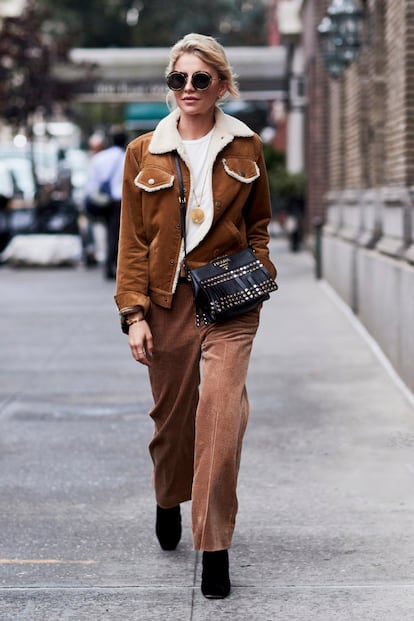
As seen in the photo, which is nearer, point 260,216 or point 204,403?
point 204,403

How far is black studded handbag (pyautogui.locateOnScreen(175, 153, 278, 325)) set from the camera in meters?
4.85

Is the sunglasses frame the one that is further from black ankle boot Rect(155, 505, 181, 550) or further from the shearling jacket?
black ankle boot Rect(155, 505, 181, 550)

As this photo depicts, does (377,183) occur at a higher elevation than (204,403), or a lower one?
lower

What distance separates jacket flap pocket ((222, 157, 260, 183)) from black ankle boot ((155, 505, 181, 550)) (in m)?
1.35

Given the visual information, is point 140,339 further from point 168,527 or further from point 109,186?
point 109,186

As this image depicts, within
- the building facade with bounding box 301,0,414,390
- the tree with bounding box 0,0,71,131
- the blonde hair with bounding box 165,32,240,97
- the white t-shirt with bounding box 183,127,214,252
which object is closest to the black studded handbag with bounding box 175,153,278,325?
the white t-shirt with bounding box 183,127,214,252

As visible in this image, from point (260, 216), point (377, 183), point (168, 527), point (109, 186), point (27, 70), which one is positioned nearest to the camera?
point (260, 216)

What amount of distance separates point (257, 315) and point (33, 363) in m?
6.02

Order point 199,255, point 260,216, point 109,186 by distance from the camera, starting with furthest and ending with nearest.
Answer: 1. point 109,186
2. point 260,216
3. point 199,255

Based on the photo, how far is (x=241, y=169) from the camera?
4953 mm

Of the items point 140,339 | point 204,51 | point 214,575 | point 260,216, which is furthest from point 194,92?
point 214,575

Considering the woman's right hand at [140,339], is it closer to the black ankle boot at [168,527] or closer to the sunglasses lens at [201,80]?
the black ankle boot at [168,527]

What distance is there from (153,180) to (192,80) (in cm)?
38

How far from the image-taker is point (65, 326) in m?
13.3
